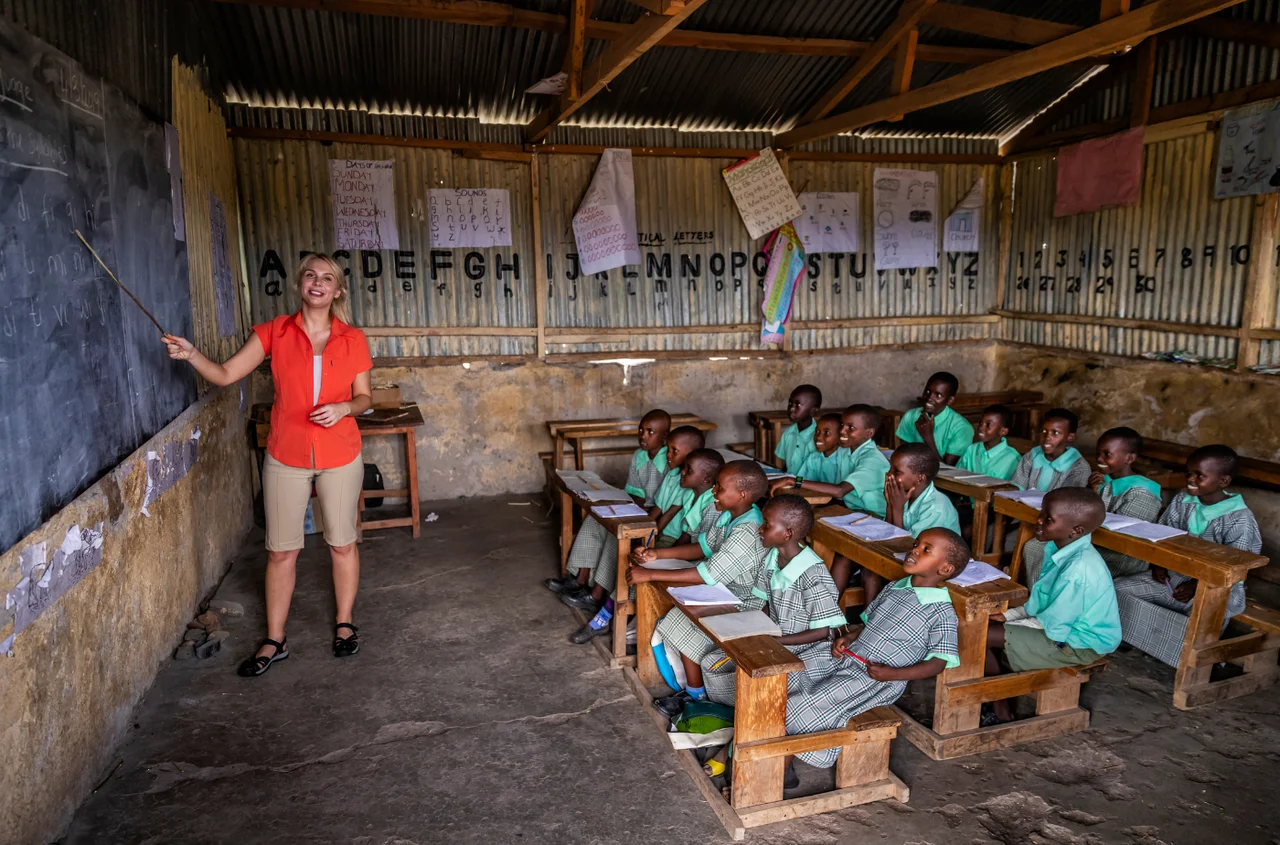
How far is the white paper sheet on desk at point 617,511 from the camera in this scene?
436 centimetres

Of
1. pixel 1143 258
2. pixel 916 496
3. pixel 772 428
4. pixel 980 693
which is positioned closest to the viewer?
pixel 980 693

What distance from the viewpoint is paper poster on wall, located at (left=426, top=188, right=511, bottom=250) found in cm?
717

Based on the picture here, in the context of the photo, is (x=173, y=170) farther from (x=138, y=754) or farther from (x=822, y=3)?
(x=822, y=3)

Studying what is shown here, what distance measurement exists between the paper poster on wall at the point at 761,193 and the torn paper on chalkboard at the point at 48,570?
617cm

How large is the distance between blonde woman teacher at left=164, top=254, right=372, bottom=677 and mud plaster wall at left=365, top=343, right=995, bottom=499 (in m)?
3.22

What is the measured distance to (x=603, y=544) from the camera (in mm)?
5070

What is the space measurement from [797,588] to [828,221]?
5.63 m

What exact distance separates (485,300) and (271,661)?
13.1 feet

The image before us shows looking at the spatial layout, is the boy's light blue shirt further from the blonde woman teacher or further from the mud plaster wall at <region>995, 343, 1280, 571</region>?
the blonde woman teacher

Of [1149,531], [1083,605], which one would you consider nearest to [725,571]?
[1083,605]

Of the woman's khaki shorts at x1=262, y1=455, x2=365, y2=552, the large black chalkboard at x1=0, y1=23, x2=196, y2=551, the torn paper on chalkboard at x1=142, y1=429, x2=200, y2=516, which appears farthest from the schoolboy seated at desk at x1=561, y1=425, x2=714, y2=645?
the large black chalkboard at x1=0, y1=23, x2=196, y2=551

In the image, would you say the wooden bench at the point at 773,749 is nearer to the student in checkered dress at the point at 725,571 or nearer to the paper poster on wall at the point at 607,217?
the student in checkered dress at the point at 725,571

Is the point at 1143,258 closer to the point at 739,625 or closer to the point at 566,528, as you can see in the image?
the point at 566,528

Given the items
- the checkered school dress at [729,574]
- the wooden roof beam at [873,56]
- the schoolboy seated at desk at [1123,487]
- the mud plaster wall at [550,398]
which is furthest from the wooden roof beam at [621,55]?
the schoolboy seated at desk at [1123,487]
